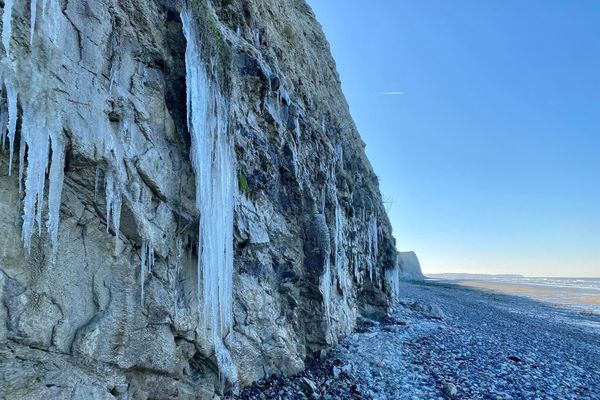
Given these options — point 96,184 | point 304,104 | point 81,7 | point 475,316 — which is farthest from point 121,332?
point 475,316

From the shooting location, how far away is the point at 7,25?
4.44 m

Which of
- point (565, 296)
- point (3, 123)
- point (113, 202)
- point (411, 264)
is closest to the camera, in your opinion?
point (3, 123)

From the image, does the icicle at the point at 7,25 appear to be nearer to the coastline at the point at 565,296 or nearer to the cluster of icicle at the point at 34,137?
the cluster of icicle at the point at 34,137

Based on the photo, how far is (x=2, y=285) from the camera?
4543mm

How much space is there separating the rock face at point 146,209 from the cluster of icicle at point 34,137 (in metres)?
0.02

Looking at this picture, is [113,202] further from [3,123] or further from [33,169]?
[3,123]

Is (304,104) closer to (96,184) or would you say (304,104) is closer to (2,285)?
(96,184)

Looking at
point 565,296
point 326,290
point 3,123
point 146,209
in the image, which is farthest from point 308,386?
point 565,296

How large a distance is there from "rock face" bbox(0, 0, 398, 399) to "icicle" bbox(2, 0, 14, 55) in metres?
0.01

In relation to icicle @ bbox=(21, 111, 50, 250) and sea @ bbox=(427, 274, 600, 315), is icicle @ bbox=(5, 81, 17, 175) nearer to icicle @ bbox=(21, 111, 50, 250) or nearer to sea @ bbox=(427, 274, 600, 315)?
icicle @ bbox=(21, 111, 50, 250)

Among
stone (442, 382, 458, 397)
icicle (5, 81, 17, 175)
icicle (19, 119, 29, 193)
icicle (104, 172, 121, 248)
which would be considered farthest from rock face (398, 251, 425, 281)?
icicle (5, 81, 17, 175)

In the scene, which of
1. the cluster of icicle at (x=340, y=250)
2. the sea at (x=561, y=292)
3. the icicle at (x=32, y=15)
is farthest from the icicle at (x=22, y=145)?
the sea at (x=561, y=292)

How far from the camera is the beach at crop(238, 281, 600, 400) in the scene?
424 inches

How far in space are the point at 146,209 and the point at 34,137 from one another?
7.34ft
